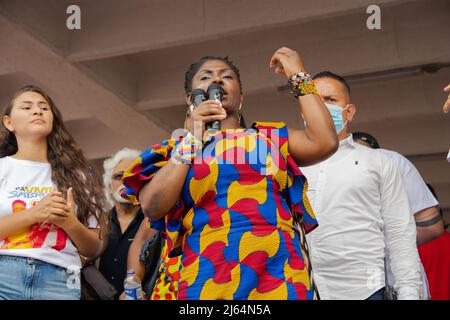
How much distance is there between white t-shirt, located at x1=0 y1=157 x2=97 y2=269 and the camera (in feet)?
8.46

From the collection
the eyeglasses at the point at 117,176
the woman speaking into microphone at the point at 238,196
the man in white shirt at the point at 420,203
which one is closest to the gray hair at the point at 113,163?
the eyeglasses at the point at 117,176

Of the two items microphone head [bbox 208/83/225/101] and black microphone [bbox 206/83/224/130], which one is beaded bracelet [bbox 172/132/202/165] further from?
microphone head [bbox 208/83/225/101]

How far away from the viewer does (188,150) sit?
6.63 ft

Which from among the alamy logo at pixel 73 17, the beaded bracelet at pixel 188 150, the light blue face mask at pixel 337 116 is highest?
the alamy logo at pixel 73 17

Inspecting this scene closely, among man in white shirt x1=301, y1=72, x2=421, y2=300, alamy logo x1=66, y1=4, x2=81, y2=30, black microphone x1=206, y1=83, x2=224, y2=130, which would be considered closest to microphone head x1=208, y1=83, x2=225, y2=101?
black microphone x1=206, y1=83, x2=224, y2=130

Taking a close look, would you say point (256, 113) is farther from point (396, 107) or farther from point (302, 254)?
point (302, 254)

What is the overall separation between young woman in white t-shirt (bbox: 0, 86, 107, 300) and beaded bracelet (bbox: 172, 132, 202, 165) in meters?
0.75

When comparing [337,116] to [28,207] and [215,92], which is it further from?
[28,207]

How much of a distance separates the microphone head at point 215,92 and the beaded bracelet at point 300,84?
0.75ft

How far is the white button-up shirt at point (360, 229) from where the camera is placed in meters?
2.75

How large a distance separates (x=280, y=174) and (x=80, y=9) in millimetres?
4348

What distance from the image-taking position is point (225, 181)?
6.50 ft

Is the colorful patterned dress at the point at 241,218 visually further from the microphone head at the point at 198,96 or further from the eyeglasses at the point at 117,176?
the eyeglasses at the point at 117,176

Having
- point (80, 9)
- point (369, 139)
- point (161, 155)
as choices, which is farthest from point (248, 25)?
point (161, 155)
